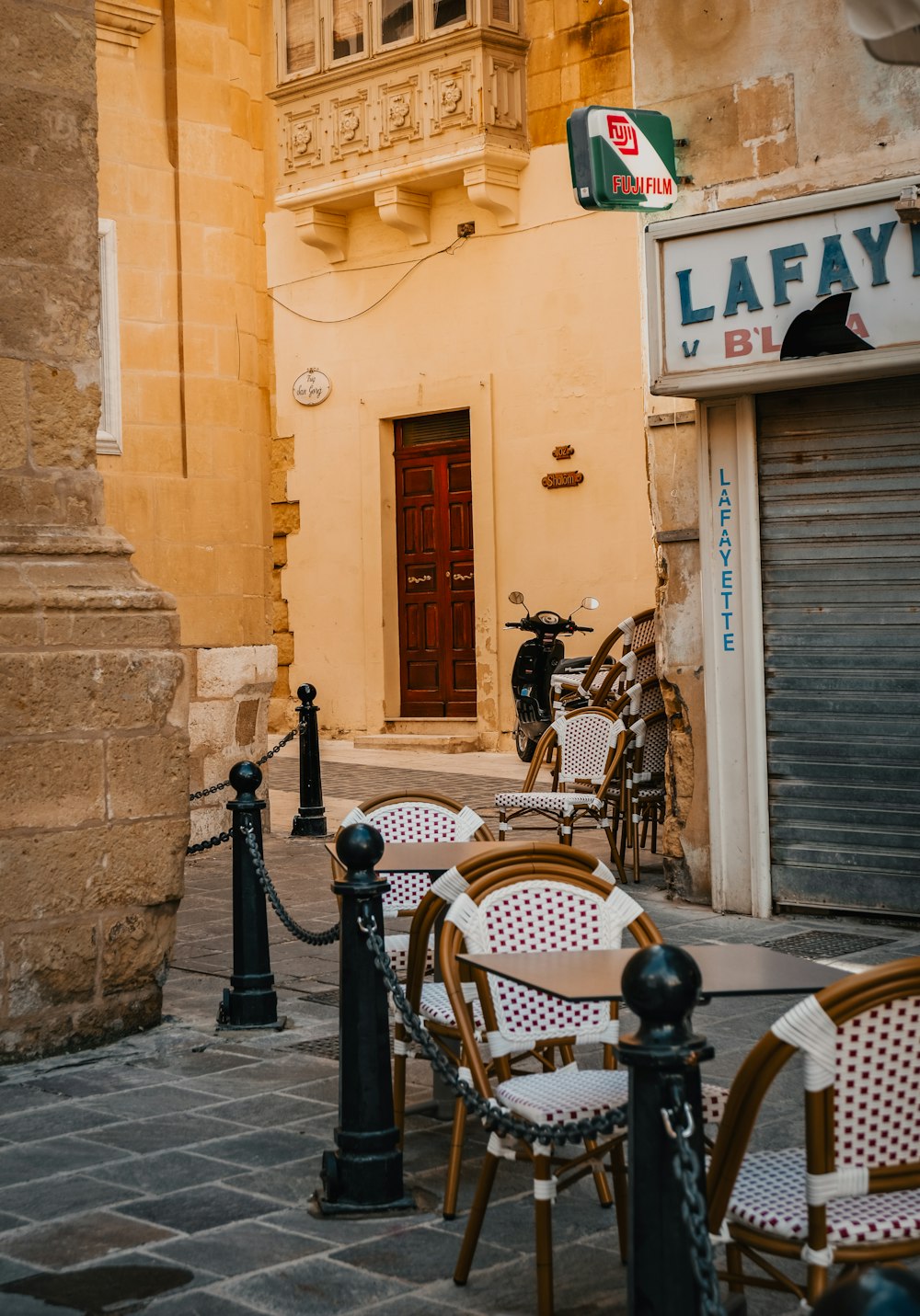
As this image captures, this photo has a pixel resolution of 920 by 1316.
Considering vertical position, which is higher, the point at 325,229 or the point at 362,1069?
the point at 325,229

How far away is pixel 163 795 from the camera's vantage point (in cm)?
632

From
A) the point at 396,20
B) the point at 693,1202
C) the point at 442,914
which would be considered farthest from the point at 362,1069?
the point at 396,20

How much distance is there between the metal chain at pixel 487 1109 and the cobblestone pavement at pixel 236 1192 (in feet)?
1.30

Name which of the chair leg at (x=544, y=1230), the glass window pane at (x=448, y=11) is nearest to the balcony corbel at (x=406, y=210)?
the glass window pane at (x=448, y=11)

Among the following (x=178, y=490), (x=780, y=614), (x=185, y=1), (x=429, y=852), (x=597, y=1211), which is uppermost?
(x=185, y=1)

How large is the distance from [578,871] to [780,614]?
4.51m

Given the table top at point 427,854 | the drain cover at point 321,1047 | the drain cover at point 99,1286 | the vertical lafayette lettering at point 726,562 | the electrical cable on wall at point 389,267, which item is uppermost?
the electrical cable on wall at point 389,267

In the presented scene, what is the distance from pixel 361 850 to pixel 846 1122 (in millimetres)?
1660

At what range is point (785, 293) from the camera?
7.96 metres

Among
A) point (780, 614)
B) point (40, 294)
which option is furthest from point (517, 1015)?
point (780, 614)

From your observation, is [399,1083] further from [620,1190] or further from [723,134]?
[723,134]

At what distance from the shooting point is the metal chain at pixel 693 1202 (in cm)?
254

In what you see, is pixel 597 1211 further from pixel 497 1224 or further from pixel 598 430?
pixel 598 430

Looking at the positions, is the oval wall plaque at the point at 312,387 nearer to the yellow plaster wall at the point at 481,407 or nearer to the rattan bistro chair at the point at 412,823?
the yellow plaster wall at the point at 481,407
